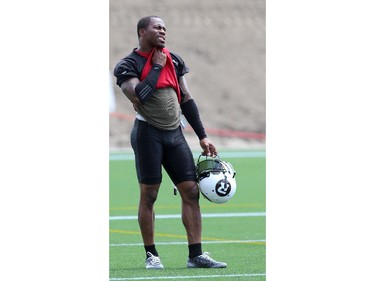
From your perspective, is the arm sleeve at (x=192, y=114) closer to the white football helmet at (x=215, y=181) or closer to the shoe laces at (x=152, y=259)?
the white football helmet at (x=215, y=181)

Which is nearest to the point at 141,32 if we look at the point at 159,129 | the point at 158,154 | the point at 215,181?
the point at 159,129

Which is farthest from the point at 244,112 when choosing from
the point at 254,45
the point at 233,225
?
the point at 233,225

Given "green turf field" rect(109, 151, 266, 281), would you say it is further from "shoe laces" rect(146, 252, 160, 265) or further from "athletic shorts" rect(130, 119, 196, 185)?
"athletic shorts" rect(130, 119, 196, 185)

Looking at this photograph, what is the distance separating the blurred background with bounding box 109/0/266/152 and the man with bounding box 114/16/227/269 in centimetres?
3088

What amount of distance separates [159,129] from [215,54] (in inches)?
1462

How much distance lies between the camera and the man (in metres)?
8.08

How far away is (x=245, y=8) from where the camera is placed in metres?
47.4

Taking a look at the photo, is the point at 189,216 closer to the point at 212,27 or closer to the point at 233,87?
the point at 233,87

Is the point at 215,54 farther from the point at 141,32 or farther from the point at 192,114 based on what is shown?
the point at 141,32

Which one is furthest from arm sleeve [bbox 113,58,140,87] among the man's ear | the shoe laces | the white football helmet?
the shoe laces

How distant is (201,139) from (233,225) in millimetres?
3798

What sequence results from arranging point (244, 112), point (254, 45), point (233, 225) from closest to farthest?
point (233, 225), point (244, 112), point (254, 45)
